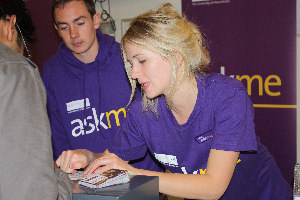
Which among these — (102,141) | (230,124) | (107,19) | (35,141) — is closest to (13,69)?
(35,141)

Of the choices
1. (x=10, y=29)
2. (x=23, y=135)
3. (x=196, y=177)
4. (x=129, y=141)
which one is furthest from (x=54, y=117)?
(x=23, y=135)

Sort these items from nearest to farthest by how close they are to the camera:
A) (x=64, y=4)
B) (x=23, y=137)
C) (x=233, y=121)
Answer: (x=23, y=137)
(x=233, y=121)
(x=64, y=4)

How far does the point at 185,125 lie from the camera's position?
4.85ft

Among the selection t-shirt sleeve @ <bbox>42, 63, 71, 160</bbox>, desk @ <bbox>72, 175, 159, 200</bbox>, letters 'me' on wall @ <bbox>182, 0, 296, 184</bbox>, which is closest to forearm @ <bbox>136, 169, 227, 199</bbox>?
desk @ <bbox>72, 175, 159, 200</bbox>

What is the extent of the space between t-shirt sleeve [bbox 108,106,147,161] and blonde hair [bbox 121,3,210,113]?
0.18 metres

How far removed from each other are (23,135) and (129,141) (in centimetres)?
88

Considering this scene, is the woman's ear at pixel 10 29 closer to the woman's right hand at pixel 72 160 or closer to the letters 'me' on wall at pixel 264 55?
the woman's right hand at pixel 72 160

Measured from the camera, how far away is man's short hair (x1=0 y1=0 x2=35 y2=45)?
1267 millimetres

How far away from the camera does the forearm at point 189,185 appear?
1.25m

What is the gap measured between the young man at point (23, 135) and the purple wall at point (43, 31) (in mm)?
3004

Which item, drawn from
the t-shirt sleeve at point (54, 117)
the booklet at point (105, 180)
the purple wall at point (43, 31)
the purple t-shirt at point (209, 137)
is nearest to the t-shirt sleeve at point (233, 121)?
the purple t-shirt at point (209, 137)

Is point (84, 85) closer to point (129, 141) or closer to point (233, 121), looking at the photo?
point (129, 141)

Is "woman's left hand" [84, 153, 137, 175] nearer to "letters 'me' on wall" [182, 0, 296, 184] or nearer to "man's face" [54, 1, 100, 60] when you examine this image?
"man's face" [54, 1, 100, 60]

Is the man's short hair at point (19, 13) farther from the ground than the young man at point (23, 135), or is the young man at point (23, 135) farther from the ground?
the man's short hair at point (19, 13)
